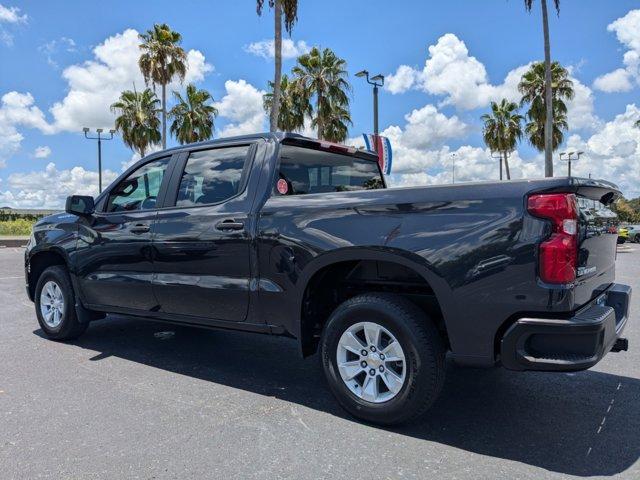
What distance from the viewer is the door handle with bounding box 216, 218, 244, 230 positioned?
3.89 meters

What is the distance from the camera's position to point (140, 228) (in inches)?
180

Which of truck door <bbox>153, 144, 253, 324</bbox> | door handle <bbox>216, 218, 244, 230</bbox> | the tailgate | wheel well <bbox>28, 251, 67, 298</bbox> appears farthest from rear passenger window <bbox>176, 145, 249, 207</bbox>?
→ the tailgate

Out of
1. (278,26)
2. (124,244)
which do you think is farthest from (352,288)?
(278,26)

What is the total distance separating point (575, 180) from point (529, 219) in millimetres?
393

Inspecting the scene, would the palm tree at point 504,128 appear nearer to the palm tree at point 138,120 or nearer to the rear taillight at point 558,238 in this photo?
the palm tree at point 138,120

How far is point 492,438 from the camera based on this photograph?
3227 mm

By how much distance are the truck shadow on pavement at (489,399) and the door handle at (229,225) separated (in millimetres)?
1264

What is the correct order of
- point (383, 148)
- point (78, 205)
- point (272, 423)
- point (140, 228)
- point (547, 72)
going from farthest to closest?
1. point (547, 72)
2. point (383, 148)
3. point (78, 205)
4. point (140, 228)
5. point (272, 423)

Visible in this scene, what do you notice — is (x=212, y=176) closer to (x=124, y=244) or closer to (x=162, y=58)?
(x=124, y=244)

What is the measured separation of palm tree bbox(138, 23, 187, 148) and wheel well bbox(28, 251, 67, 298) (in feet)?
77.7

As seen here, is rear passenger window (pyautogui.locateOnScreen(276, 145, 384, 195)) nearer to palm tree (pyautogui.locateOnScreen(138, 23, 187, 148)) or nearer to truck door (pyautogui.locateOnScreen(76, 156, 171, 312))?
truck door (pyautogui.locateOnScreen(76, 156, 171, 312))

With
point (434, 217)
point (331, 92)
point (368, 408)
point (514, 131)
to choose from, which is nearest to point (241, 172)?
point (434, 217)

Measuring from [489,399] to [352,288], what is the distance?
129cm

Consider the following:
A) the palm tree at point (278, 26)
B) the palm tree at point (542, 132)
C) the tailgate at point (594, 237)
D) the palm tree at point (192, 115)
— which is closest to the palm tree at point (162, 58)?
the palm tree at point (192, 115)
